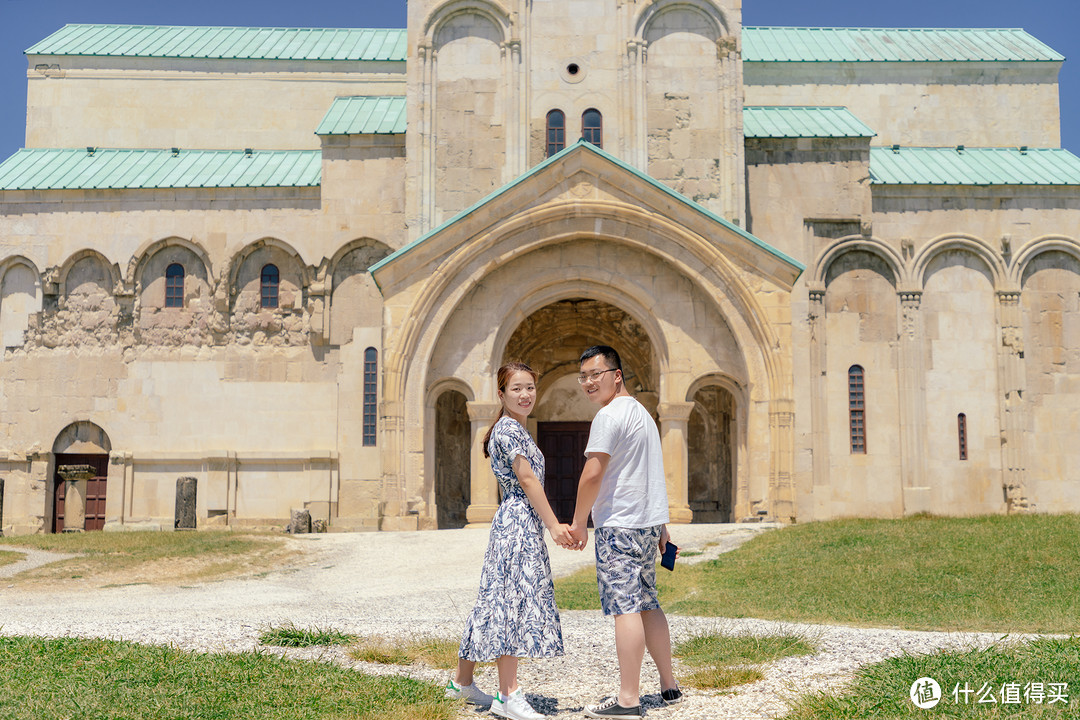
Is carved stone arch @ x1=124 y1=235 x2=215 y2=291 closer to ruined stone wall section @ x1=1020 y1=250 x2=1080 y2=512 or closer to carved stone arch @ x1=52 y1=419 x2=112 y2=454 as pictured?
carved stone arch @ x1=52 y1=419 x2=112 y2=454

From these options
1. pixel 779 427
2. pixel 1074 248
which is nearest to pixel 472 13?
pixel 779 427

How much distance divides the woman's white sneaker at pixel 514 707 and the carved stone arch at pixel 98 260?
2264 cm

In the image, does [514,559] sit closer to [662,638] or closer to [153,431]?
[662,638]

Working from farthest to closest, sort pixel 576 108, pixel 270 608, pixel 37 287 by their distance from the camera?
pixel 37 287, pixel 576 108, pixel 270 608

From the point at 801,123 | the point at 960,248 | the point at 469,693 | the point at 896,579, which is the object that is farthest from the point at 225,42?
the point at 469,693

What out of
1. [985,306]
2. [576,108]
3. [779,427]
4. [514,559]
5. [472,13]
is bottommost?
[514,559]

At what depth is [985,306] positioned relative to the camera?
2566cm

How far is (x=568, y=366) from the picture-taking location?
27.6 meters

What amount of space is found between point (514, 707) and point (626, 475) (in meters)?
1.65

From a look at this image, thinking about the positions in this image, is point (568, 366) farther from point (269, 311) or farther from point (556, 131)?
point (269, 311)

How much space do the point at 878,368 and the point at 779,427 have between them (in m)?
5.05

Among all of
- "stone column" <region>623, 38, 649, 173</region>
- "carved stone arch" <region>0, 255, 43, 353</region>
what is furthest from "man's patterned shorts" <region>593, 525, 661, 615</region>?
"carved stone arch" <region>0, 255, 43, 353</region>

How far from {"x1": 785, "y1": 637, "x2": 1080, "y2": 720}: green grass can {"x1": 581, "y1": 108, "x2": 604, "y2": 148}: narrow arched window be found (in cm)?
1887

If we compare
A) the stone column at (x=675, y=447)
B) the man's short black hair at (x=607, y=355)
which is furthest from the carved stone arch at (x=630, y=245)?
the man's short black hair at (x=607, y=355)
